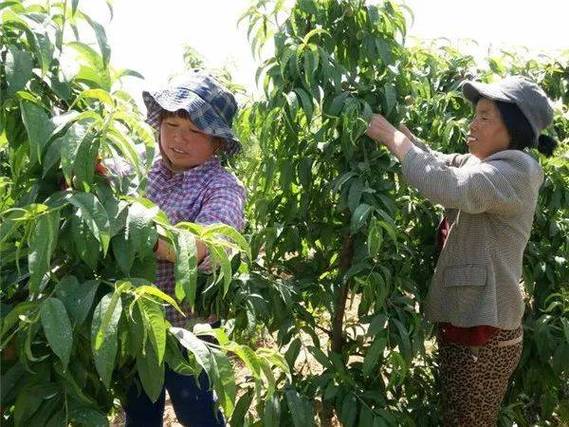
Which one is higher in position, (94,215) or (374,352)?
(94,215)

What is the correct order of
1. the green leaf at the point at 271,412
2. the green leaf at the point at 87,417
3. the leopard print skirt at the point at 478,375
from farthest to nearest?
the leopard print skirt at the point at 478,375
the green leaf at the point at 271,412
the green leaf at the point at 87,417

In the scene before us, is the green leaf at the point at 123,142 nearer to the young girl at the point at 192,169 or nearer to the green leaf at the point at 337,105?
the young girl at the point at 192,169

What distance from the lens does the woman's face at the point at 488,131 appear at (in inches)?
73.8

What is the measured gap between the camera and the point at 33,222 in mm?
896

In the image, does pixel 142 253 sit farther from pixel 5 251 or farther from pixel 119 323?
pixel 5 251

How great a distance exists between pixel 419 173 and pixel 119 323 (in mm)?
1039

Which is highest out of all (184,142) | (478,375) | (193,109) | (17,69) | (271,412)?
(17,69)

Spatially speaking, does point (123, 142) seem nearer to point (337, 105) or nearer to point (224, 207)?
point (224, 207)

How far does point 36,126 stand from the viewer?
93 cm

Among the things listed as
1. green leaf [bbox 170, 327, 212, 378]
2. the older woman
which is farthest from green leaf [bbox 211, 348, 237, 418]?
the older woman

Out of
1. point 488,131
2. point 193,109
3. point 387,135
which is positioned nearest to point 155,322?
point 193,109

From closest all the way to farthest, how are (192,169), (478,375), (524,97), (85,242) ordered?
(85,242)
(192,169)
(524,97)
(478,375)

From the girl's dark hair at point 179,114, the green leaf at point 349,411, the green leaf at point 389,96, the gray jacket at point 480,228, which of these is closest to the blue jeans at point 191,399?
the green leaf at point 349,411

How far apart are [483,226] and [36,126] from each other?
54.9 inches
